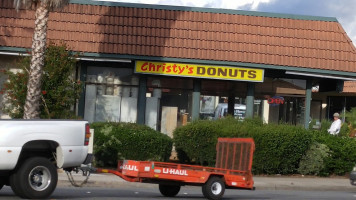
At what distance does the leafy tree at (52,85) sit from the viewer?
23.5 meters

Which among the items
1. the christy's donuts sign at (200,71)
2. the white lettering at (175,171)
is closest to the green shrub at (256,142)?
the christy's donuts sign at (200,71)

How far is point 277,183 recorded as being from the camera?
826 inches

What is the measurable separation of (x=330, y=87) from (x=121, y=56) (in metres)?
9.06

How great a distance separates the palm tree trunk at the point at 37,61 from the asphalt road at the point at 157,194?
457cm

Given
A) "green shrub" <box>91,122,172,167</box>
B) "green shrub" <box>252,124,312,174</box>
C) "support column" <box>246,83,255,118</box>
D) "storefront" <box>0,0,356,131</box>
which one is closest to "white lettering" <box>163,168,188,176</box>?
"green shrub" <box>91,122,172,167</box>

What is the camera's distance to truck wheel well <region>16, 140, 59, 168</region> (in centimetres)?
1310

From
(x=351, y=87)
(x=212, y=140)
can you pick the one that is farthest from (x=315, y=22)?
(x=351, y=87)

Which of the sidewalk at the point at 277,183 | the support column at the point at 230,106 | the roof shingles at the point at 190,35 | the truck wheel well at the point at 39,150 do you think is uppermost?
the roof shingles at the point at 190,35

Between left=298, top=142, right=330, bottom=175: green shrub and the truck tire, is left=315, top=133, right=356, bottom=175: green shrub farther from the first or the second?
the truck tire

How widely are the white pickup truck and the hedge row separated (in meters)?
9.93

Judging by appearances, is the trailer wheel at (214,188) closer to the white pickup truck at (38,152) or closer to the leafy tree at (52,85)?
the white pickup truck at (38,152)

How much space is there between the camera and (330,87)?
97.1ft

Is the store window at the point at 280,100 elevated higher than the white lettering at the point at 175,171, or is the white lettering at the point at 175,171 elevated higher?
the store window at the point at 280,100

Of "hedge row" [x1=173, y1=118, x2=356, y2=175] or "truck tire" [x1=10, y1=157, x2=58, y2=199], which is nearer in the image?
"truck tire" [x1=10, y1=157, x2=58, y2=199]
